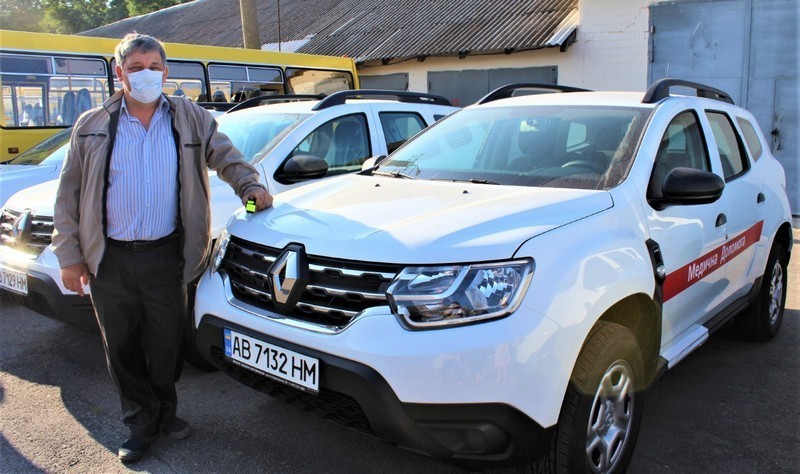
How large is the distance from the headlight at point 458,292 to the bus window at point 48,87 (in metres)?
7.73

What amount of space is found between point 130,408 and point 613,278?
224 cm

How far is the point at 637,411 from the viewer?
2.69 meters

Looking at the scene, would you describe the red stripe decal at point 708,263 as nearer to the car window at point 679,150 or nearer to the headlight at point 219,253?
the car window at point 679,150

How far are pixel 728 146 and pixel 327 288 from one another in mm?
2809

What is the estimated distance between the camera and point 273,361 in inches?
96.2

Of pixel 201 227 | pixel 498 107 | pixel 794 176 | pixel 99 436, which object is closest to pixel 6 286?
pixel 99 436

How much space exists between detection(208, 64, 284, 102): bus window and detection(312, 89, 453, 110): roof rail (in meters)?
4.87

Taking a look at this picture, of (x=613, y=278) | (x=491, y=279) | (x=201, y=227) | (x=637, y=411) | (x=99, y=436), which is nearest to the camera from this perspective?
(x=491, y=279)

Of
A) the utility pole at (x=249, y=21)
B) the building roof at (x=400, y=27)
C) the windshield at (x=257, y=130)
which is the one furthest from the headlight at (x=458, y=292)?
the utility pole at (x=249, y=21)

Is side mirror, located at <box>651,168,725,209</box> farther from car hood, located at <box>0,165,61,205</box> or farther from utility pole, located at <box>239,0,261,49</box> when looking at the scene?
utility pole, located at <box>239,0,261,49</box>

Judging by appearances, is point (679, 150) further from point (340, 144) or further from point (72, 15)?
point (72, 15)

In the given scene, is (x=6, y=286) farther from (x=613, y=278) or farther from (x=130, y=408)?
(x=613, y=278)

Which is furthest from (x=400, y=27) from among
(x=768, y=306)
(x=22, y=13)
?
(x=22, y=13)

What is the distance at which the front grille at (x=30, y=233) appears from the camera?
12.8ft
